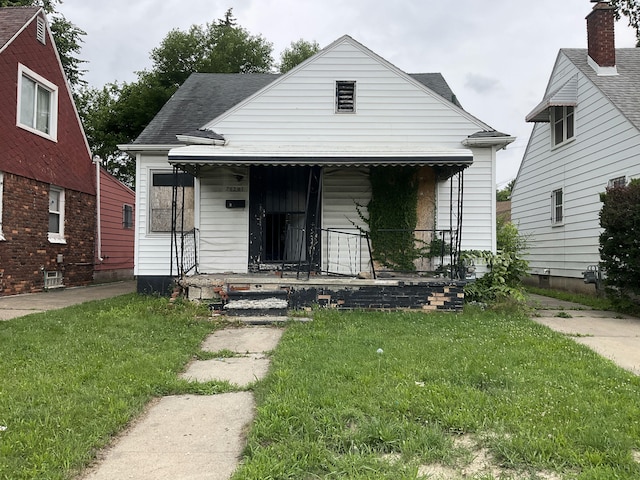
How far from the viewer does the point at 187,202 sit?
10.2m

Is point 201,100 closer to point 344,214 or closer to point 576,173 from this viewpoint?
point 344,214

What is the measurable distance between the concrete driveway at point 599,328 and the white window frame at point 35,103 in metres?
12.0

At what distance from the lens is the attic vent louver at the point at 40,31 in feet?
38.7

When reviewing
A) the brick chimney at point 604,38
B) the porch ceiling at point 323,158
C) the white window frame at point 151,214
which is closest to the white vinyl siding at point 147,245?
the white window frame at point 151,214

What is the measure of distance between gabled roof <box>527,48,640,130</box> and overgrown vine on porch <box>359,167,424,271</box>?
17.0 feet

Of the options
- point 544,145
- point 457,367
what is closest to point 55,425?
point 457,367

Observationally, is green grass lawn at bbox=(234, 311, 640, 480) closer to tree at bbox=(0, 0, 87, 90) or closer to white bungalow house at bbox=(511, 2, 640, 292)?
white bungalow house at bbox=(511, 2, 640, 292)

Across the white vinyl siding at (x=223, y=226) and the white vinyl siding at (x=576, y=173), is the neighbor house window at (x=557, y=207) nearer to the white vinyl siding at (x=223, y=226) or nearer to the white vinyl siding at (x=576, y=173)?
the white vinyl siding at (x=576, y=173)

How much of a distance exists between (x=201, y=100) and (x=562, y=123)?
33.2 feet

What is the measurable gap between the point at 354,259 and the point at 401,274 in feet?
3.36

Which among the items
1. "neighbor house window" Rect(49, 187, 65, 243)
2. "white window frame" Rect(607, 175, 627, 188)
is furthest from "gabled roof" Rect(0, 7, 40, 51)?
"white window frame" Rect(607, 175, 627, 188)

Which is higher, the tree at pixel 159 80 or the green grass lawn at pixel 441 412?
the tree at pixel 159 80

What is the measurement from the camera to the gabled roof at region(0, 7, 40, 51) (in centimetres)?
1062

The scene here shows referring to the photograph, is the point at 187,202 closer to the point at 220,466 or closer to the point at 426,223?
the point at 426,223
